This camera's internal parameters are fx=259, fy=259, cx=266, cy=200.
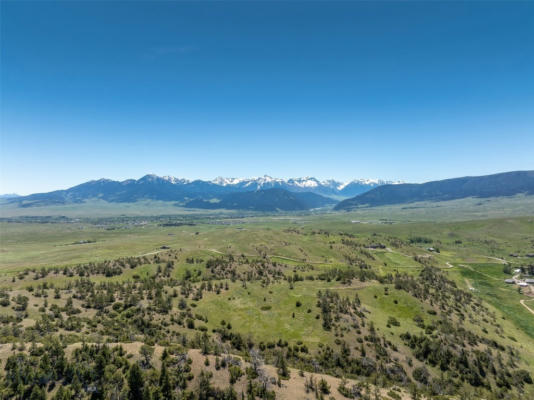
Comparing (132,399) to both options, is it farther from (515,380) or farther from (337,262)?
(337,262)

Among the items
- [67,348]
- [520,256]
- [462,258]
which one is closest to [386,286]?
[67,348]

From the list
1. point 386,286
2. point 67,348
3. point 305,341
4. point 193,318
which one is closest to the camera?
point 67,348

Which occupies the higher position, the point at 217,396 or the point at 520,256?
the point at 217,396

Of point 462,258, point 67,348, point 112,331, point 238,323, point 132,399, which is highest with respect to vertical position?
point 67,348

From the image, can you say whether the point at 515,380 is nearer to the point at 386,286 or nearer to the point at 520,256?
the point at 386,286

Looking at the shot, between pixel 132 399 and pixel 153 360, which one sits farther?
pixel 153 360

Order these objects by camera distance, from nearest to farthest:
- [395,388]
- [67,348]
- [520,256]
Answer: [67,348] → [395,388] → [520,256]

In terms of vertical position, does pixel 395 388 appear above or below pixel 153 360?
below

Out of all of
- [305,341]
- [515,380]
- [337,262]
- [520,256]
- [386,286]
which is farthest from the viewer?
[520,256]

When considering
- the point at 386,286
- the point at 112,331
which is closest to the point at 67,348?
the point at 112,331
